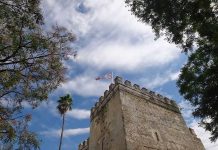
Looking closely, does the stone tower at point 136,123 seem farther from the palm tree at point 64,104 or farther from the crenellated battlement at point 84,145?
the palm tree at point 64,104

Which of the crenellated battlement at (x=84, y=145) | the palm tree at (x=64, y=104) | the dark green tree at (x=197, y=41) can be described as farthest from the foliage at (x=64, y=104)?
the dark green tree at (x=197, y=41)

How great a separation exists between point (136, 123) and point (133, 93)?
308 centimetres

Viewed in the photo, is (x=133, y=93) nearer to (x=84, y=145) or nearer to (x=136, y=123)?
(x=136, y=123)

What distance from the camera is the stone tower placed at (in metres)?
13.7

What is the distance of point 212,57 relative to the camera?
8.82 m

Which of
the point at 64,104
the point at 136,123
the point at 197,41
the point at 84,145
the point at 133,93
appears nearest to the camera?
the point at 197,41

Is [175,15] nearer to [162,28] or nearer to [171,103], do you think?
[162,28]

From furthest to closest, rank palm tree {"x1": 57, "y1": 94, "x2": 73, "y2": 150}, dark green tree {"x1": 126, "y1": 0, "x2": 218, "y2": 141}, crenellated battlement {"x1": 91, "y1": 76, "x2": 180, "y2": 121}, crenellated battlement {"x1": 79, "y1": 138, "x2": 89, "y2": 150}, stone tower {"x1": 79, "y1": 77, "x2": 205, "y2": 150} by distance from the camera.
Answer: palm tree {"x1": 57, "y1": 94, "x2": 73, "y2": 150}, crenellated battlement {"x1": 79, "y1": 138, "x2": 89, "y2": 150}, crenellated battlement {"x1": 91, "y1": 76, "x2": 180, "y2": 121}, stone tower {"x1": 79, "y1": 77, "x2": 205, "y2": 150}, dark green tree {"x1": 126, "y1": 0, "x2": 218, "y2": 141}

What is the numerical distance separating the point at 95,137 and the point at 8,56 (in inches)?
470

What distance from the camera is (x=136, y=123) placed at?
1444 cm

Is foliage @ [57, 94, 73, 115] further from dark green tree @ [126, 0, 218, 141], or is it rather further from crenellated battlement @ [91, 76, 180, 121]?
dark green tree @ [126, 0, 218, 141]

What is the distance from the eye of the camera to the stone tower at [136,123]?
13688mm

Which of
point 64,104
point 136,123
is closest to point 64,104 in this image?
point 64,104

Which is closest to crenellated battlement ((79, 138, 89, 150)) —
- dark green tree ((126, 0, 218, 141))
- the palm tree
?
the palm tree
